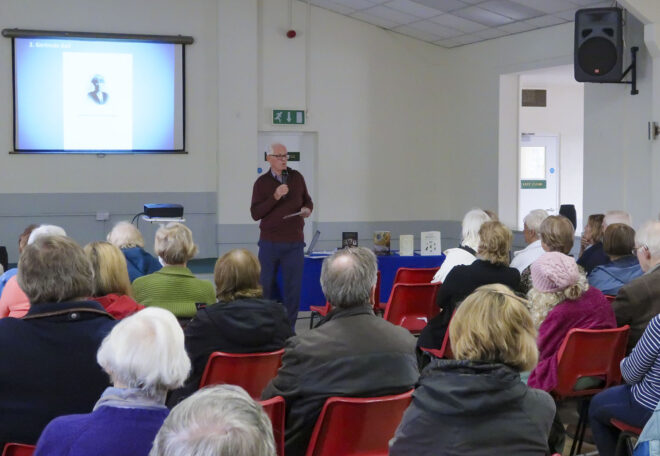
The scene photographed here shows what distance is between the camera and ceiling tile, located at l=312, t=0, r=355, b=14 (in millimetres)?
10531

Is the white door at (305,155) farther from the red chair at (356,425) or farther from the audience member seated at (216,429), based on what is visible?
the audience member seated at (216,429)

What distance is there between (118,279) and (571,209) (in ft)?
20.5

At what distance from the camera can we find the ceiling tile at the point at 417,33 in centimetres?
1092

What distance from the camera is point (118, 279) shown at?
356 centimetres

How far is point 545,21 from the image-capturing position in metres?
9.28

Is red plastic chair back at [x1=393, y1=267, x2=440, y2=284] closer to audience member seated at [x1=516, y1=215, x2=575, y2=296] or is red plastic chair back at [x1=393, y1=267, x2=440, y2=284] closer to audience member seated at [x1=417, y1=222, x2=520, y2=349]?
audience member seated at [x1=516, y1=215, x2=575, y2=296]

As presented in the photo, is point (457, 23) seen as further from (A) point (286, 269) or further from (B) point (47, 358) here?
(B) point (47, 358)

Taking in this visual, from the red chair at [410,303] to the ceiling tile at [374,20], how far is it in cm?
619

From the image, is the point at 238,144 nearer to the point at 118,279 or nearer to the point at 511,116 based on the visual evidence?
the point at 511,116

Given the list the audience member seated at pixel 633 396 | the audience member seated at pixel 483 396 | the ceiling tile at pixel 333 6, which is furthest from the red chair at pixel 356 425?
the ceiling tile at pixel 333 6

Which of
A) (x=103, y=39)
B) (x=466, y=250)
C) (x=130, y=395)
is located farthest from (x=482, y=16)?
(x=130, y=395)

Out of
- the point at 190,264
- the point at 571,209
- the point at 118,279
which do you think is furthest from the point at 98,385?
the point at 190,264

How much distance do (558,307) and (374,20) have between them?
25.9 ft

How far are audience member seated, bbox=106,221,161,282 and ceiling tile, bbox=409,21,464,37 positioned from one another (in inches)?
257
